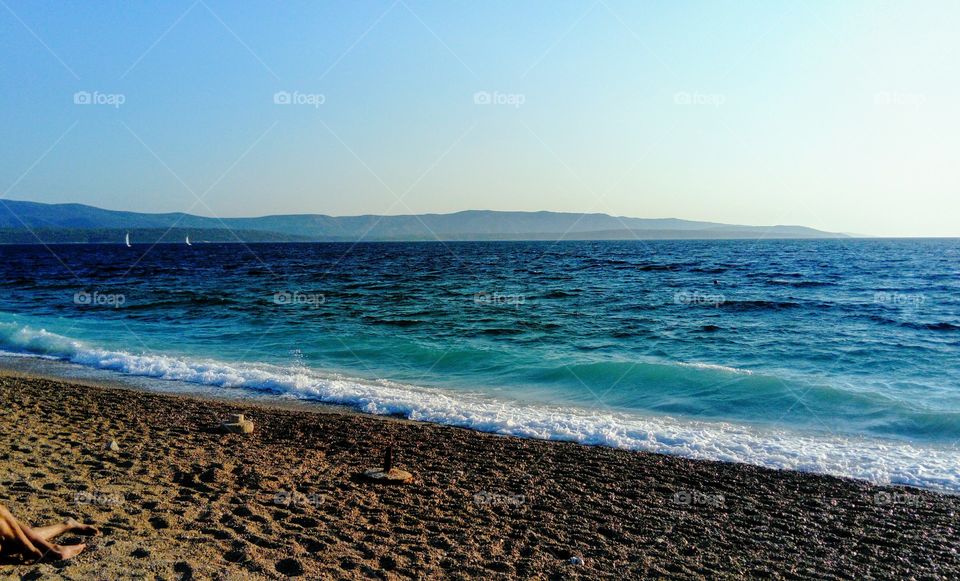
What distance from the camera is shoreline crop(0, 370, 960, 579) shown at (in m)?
5.30

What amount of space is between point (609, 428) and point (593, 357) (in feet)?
23.2

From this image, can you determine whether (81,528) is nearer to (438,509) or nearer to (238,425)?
(438,509)

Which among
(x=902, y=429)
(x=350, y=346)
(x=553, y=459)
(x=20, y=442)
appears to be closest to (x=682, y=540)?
(x=553, y=459)

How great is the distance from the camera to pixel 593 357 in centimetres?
1744

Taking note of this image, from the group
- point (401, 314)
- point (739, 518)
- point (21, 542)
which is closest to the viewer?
point (21, 542)

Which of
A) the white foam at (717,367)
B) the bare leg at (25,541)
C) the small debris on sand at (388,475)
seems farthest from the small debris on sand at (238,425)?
the white foam at (717,367)

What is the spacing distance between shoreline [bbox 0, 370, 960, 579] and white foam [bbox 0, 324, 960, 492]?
0.66m

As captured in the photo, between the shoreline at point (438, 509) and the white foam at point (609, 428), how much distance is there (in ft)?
2.16

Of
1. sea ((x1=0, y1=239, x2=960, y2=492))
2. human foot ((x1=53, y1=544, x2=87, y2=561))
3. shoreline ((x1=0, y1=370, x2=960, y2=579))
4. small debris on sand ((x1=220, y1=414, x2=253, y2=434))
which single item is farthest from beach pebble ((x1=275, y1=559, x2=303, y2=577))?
sea ((x1=0, y1=239, x2=960, y2=492))

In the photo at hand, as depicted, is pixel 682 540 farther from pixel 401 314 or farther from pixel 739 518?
pixel 401 314

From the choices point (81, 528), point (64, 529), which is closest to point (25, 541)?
point (64, 529)

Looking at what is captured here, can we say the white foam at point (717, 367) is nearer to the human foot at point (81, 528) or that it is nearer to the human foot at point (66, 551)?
the human foot at point (81, 528)

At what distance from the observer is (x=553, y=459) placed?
8758 mm

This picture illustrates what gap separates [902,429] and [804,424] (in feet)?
5.18
